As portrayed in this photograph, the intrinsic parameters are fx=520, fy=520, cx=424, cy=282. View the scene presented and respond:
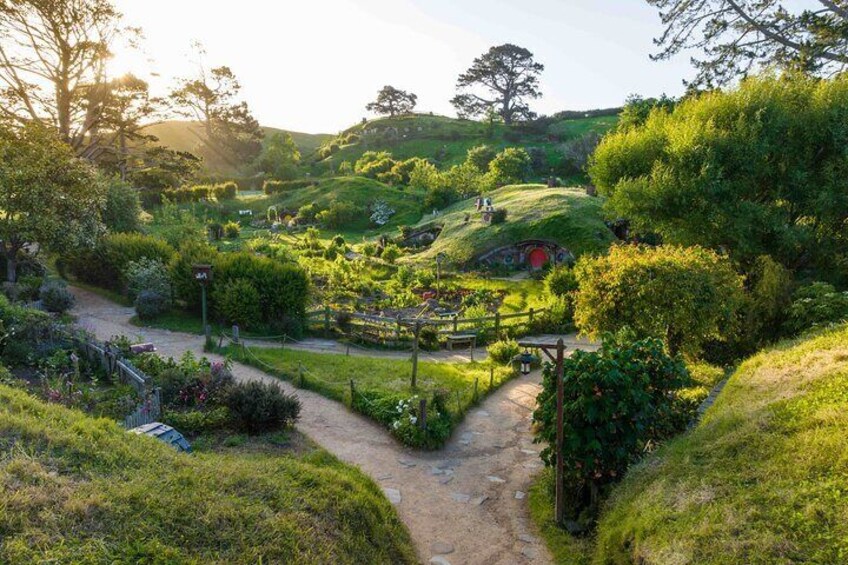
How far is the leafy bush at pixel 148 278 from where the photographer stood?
2164 cm

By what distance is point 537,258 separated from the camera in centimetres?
3278

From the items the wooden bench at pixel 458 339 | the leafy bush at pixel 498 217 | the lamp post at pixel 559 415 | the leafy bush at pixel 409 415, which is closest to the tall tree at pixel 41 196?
the wooden bench at pixel 458 339

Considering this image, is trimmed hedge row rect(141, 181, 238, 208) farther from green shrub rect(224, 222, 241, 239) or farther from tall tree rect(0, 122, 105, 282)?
tall tree rect(0, 122, 105, 282)

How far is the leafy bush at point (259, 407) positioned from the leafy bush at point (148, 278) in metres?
12.4

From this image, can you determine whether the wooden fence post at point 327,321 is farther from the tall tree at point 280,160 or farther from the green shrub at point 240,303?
the tall tree at point 280,160

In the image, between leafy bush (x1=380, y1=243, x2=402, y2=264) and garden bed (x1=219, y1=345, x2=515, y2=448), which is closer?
garden bed (x1=219, y1=345, x2=515, y2=448)

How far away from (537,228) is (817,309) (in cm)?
2034

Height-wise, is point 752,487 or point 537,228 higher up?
point 537,228

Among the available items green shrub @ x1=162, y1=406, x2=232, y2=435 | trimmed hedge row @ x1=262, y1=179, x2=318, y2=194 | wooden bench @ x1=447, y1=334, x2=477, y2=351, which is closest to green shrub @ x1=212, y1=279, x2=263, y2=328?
wooden bench @ x1=447, y1=334, x2=477, y2=351

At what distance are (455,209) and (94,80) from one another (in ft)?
92.2

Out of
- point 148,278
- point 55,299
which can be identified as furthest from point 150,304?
point 55,299

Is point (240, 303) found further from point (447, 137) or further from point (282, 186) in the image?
point (447, 137)

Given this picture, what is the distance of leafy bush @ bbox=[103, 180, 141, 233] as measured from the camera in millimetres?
29453

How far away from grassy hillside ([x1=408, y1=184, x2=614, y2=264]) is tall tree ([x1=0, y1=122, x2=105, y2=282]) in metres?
19.6
